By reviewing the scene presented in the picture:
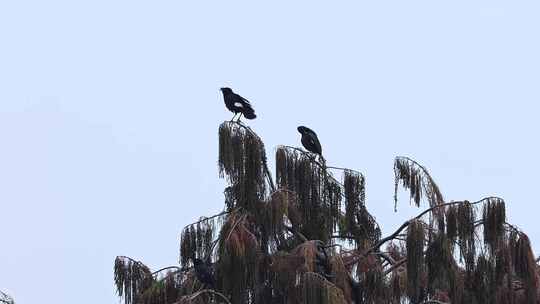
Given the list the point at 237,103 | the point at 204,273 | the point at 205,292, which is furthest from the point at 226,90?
the point at 205,292

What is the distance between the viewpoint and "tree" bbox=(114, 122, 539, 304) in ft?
35.5

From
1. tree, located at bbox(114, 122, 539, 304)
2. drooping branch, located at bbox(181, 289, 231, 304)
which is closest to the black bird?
tree, located at bbox(114, 122, 539, 304)

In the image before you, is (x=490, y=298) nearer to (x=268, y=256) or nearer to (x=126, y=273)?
(x=268, y=256)

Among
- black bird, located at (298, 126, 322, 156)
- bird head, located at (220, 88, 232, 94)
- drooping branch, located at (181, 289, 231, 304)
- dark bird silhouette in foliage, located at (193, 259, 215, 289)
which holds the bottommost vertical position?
drooping branch, located at (181, 289, 231, 304)

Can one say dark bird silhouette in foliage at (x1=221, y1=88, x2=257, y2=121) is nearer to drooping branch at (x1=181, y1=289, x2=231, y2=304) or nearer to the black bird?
the black bird

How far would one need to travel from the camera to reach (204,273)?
437 inches

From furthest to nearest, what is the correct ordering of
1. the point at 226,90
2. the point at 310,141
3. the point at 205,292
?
the point at 226,90
the point at 310,141
the point at 205,292

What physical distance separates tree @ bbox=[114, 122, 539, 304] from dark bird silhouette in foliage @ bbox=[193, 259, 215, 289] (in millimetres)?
48

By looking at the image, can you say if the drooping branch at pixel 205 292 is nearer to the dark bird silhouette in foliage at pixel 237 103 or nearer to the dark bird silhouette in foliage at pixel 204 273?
the dark bird silhouette in foliage at pixel 204 273

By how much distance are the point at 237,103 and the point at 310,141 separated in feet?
2.52

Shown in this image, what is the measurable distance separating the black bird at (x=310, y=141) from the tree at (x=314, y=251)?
0.29 metres

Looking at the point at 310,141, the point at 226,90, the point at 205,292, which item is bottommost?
the point at 205,292

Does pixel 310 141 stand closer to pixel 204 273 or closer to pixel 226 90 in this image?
pixel 226 90

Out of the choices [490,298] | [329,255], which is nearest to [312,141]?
[329,255]
